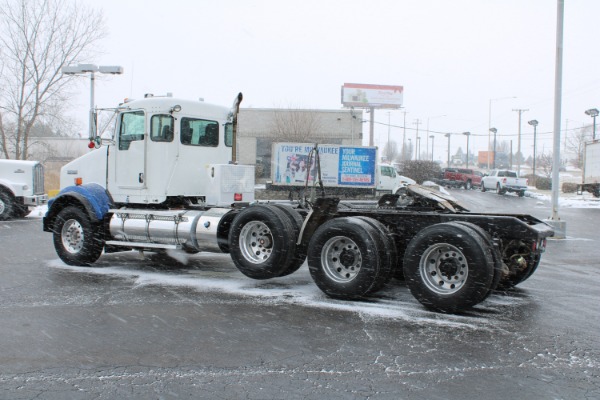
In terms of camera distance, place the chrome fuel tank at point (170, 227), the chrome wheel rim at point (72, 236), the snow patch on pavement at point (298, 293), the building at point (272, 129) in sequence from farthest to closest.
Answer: the building at point (272, 129) → the chrome wheel rim at point (72, 236) → the chrome fuel tank at point (170, 227) → the snow patch on pavement at point (298, 293)

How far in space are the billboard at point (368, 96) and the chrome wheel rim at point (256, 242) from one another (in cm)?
8536

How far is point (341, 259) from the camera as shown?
24.4ft

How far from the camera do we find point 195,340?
557 centimetres

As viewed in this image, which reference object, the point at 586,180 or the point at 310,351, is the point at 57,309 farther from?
the point at 586,180

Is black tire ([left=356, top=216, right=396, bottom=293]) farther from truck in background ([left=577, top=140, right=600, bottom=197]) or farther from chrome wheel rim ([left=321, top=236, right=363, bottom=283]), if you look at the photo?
truck in background ([left=577, top=140, right=600, bottom=197])

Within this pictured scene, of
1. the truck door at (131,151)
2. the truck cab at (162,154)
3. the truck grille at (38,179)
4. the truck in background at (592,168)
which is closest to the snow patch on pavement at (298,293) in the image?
the truck cab at (162,154)

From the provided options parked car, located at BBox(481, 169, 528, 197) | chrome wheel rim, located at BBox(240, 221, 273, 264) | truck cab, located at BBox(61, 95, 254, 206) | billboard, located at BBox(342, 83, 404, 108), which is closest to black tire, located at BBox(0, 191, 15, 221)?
truck cab, located at BBox(61, 95, 254, 206)

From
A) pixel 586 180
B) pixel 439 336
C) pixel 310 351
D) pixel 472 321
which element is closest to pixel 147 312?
pixel 310 351

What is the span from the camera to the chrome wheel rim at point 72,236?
32.4 feet

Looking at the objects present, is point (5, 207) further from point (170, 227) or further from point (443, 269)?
point (443, 269)

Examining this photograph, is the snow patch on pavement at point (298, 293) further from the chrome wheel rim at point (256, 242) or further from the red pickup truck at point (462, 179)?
the red pickup truck at point (462, 179)

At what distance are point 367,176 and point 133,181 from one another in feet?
76.6

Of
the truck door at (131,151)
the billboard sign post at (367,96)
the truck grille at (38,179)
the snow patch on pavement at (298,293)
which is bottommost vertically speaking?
the snow patch on pavement at (298,293)

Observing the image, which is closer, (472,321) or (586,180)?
(472,321)
